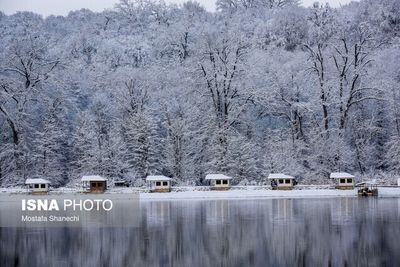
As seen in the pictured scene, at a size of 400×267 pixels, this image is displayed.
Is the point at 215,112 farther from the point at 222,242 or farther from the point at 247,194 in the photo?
the point at 222,242

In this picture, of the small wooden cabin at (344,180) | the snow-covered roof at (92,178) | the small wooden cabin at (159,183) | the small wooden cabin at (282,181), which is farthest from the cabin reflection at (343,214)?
the snow-covered roof at (92,178)

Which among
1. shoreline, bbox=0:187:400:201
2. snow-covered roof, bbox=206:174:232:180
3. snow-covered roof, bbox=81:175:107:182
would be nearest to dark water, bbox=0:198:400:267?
shoreline, bbox=0:187:400:201

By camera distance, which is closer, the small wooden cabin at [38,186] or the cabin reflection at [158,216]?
the cabin reflection at [158,216]

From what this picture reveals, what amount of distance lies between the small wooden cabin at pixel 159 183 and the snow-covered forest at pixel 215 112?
17.5 ft

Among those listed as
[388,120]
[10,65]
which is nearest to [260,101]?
[388,120]

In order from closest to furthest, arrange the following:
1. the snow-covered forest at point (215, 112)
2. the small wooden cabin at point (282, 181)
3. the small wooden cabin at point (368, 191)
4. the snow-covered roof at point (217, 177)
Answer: the small wooden cabin at point (368, 191) → the small wooden cabin at point (282, 181) → the snow-covered roof at point (217, 177) → the snow-covered forest at point (215, 112)

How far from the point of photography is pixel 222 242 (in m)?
23.3

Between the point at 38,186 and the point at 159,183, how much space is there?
1324cm

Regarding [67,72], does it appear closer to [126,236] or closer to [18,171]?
[18,171]

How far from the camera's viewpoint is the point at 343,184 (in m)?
58.8

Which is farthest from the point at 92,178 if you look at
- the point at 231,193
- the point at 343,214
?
the point at 343,214

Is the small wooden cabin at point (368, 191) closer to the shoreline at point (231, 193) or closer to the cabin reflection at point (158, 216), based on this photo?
the shoreline at point (231, 193)

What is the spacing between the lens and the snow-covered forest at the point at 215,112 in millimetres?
66625

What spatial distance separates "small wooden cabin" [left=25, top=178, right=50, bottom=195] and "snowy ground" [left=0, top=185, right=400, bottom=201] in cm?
78
